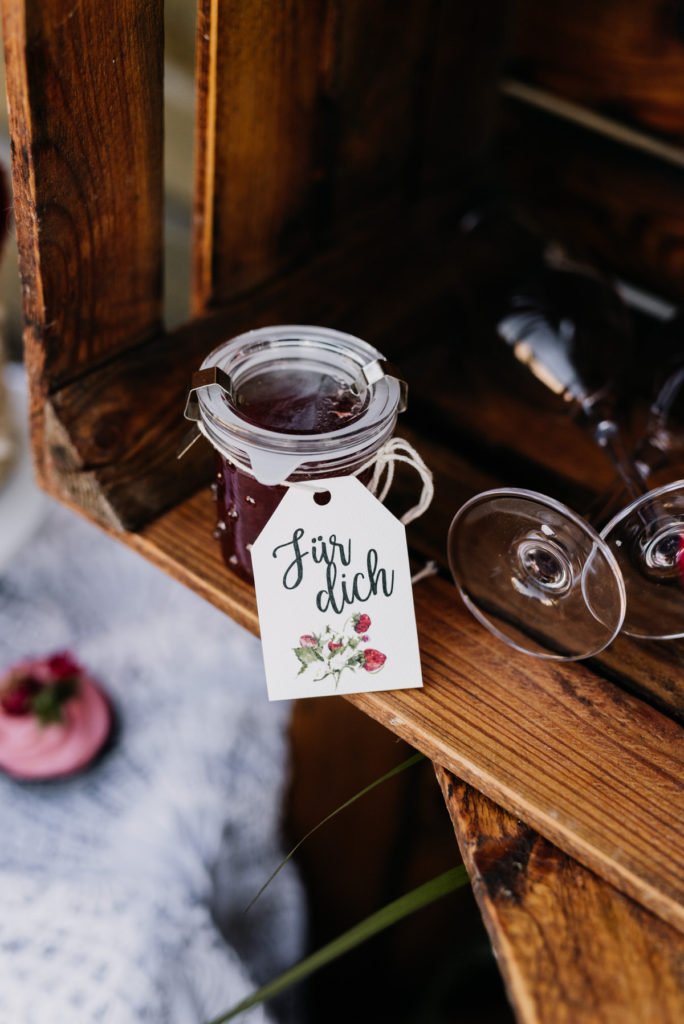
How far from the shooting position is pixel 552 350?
811mm

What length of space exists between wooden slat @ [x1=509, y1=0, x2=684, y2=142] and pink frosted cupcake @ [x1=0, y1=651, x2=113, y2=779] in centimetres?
76

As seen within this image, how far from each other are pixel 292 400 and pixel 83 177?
19cm

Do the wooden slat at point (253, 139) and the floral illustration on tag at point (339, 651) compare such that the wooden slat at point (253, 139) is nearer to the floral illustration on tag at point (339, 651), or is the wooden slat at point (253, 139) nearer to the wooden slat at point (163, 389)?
the wooden slat at point (163, 389)

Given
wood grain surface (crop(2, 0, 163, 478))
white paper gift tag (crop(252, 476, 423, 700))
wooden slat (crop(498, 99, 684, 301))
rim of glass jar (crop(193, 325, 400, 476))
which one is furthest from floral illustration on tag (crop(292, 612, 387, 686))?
wooden slat (crop(498, 99, 684, 301))

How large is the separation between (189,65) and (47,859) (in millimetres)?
735

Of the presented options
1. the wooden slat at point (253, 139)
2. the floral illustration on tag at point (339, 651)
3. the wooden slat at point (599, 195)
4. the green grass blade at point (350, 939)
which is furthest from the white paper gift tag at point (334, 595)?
the wooden slat at point (599, 195)

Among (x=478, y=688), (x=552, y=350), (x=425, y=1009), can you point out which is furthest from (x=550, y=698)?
(x=425, y=1009)

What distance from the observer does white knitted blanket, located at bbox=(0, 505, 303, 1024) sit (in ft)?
2.27

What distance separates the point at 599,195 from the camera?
0.99 m

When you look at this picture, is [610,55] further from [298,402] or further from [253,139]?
[298,402]

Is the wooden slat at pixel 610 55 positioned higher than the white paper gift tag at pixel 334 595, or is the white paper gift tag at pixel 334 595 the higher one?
the wooden slat at pixel 610 55

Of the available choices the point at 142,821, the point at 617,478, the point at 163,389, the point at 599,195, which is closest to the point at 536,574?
the point at 617,478

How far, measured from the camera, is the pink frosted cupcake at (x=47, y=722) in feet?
2.60

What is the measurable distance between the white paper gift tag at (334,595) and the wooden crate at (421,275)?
0.03 metres
